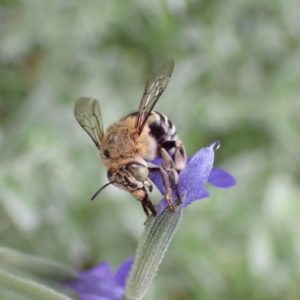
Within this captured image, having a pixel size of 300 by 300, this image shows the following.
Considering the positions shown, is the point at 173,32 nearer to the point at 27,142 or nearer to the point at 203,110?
the point at 203,110

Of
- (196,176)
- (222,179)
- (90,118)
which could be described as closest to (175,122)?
(90,118)

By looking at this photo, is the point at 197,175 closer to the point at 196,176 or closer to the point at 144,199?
the point at 196,176

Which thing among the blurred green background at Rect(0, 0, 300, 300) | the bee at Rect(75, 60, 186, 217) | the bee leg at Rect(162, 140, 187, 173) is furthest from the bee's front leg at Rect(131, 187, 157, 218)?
the blurred green background at Rect(0, 0, 300, 300)

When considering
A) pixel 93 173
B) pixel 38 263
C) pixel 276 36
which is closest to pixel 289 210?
pixel 93 173

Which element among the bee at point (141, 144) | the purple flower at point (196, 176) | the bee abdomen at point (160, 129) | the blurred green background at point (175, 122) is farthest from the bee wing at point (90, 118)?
the blurred green background at point (175, 122)

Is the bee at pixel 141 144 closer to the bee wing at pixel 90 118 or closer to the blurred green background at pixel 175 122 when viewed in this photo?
the bee wing at pixel 90 118

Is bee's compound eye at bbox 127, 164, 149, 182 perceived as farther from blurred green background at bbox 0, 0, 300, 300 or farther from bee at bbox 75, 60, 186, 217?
blurred green background at bbox 0, 0, 300, 300

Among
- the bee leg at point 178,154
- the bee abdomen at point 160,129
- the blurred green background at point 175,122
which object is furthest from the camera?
the blurred green background at point 175,122
